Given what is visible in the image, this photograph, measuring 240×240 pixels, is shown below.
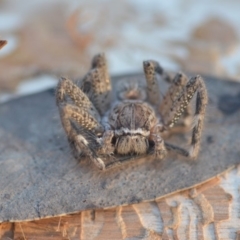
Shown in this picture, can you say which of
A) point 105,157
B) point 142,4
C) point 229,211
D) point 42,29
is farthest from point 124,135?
point 142,4

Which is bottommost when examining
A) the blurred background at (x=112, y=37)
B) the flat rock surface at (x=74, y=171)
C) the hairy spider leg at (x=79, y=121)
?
the flat rock surface at (x=74, y=171)

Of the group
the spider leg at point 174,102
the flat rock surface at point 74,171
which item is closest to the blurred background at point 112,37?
the flat rock surface at point 74,171

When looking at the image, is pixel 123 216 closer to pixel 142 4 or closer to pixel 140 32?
pixel 140 32

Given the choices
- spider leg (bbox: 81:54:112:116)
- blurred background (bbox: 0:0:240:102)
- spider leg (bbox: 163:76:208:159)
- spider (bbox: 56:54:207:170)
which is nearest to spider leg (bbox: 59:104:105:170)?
spider (bbox: 56:54:207:170)

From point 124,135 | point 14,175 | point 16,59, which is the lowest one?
point 14,175

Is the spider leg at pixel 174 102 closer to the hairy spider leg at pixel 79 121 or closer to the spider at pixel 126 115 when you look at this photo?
the spider at pixel 126 115

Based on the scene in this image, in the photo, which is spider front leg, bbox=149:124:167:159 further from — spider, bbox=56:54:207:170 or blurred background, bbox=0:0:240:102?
blurred background, bbox=0:0:240:102

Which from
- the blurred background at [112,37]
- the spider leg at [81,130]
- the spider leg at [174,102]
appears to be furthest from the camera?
→ the blurred background at [112,37]

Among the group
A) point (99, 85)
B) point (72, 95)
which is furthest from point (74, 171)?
point (99, 85)
